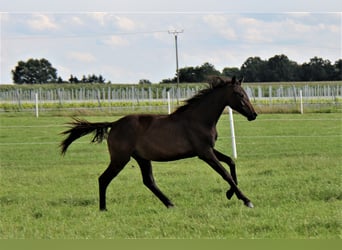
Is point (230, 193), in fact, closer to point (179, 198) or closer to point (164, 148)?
point (179, 198)

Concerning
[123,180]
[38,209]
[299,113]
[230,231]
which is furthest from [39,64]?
[230,231]

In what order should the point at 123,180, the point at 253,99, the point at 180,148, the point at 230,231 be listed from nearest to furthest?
the point at 230,231 → the point at 180,148 → the point at 123,180 → the point at 253,99

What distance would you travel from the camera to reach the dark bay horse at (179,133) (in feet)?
21.3

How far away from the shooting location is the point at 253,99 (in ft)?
96.3

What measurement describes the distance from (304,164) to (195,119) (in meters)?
4.34

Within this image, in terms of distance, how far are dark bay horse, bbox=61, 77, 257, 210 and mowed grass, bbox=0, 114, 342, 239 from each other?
440mm

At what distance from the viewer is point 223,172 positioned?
247 inches

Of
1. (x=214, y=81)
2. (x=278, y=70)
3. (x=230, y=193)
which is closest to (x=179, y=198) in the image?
(x=230, y=193)

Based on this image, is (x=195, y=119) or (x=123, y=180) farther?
(x=123, y=180)

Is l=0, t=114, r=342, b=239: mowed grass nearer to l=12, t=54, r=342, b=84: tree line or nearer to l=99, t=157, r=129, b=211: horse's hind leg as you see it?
l=99, t=157, r=129, b=211: horse's hind leg

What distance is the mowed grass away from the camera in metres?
5.43

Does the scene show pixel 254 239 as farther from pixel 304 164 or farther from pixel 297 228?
pixel 304 164

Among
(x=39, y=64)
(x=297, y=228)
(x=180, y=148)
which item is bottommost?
(x=297, y=228)

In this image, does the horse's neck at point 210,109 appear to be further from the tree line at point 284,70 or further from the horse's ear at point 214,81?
the tree line at point 284,70
